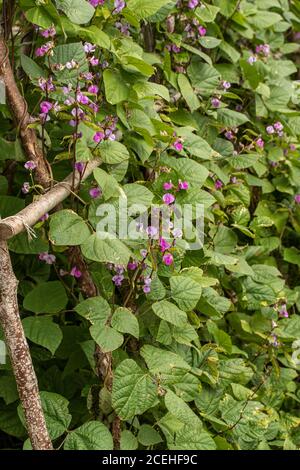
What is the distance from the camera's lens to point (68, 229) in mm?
1536

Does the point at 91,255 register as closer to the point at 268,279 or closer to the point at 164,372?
the point at 164,372

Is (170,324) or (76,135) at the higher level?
(76,135)

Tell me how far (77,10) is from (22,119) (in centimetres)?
29

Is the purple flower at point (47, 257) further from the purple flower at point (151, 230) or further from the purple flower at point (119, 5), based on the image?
the purple flower at point (119, 5)

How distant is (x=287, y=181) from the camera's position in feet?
8.87

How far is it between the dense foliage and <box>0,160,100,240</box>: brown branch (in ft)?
0.11

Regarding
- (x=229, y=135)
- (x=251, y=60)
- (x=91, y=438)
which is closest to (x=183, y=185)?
(x=229, y=135)

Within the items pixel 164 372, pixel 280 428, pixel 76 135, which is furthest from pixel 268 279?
pixel 76 135

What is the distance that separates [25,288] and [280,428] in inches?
39.2

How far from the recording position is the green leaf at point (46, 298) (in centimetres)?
175

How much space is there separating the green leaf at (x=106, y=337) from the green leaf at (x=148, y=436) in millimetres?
319

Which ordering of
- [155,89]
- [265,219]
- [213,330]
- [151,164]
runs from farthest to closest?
[265,219] < [213,330] < [151,164] < [155,89]

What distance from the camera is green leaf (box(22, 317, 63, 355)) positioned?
5.45 feet

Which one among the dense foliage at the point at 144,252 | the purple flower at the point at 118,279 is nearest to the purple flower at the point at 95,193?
the dense foliage at the point at 144,252
